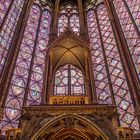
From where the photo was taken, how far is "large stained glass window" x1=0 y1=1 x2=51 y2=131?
35.1 feet

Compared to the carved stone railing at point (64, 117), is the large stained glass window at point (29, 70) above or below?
above

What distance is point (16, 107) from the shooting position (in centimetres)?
1081

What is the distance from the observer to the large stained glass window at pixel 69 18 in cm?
1591

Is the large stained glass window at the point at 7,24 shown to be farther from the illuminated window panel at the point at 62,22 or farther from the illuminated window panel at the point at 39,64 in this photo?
the illuminated window panel at the point at 62,22

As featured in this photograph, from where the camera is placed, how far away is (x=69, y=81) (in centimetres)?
1235

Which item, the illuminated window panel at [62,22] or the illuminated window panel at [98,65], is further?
the illuminated window panel at [62,22]

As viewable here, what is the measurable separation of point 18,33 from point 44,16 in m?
3.66

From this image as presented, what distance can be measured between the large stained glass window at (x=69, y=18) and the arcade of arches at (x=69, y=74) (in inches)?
2.5

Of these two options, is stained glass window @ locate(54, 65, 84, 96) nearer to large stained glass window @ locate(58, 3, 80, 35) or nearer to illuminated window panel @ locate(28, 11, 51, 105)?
illuminated window panel @ locate(28, 11, 51, 105)

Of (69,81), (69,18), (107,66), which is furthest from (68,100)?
(69,18)

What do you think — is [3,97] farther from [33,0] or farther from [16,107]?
[33,0]

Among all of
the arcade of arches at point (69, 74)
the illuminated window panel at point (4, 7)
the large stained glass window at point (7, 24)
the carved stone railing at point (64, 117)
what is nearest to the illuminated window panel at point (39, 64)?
the arcade of arches at point (69, 74)

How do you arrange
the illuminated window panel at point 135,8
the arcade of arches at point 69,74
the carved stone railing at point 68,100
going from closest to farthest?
the arcade of arches at point 69,74 < the carved stone railing at point 68,100 < the illuminated window panel at point 135,8

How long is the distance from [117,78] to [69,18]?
6.36 meters
